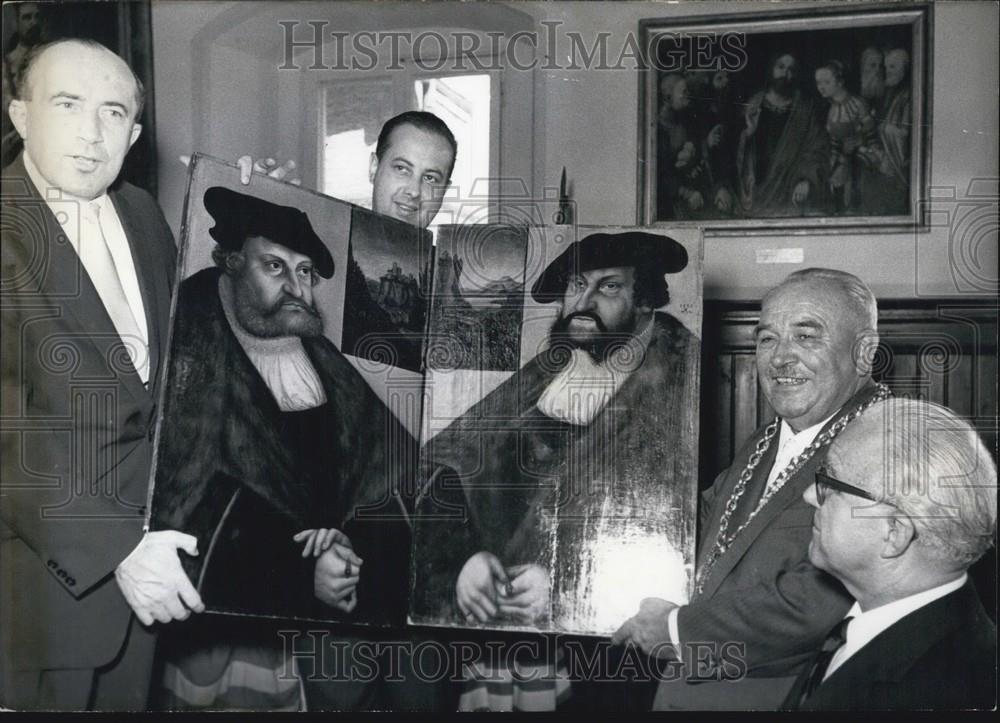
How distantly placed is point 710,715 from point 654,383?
1.20 m

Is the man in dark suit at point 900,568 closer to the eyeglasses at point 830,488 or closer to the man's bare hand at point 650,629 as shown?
the eyeglasses at point 830,488

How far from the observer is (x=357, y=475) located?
13.0 feet

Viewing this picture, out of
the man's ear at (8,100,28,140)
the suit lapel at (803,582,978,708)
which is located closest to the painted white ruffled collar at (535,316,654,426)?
the suit lapel at (803,582,978,708)

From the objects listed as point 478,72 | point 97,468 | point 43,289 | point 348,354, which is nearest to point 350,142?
point 478,72

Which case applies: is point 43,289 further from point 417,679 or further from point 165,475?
point 417,679

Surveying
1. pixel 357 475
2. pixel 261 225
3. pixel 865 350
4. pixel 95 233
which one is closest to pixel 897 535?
pixel 865 350

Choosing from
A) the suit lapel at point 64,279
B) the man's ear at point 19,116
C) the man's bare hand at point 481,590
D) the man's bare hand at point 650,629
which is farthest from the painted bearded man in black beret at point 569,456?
the man's ear at point 19,116

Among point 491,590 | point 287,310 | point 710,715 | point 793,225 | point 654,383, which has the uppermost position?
point 793,225

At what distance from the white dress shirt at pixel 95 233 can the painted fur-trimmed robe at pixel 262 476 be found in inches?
12.2

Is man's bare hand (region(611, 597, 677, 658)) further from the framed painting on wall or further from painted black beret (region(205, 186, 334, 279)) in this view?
painted black beret (region(205, 186, 334, 279))

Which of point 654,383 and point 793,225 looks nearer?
point 654,383

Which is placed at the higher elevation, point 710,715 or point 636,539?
point 636,539

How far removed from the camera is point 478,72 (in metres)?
4.29

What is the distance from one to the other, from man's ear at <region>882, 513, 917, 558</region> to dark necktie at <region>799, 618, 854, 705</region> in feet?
0.91
